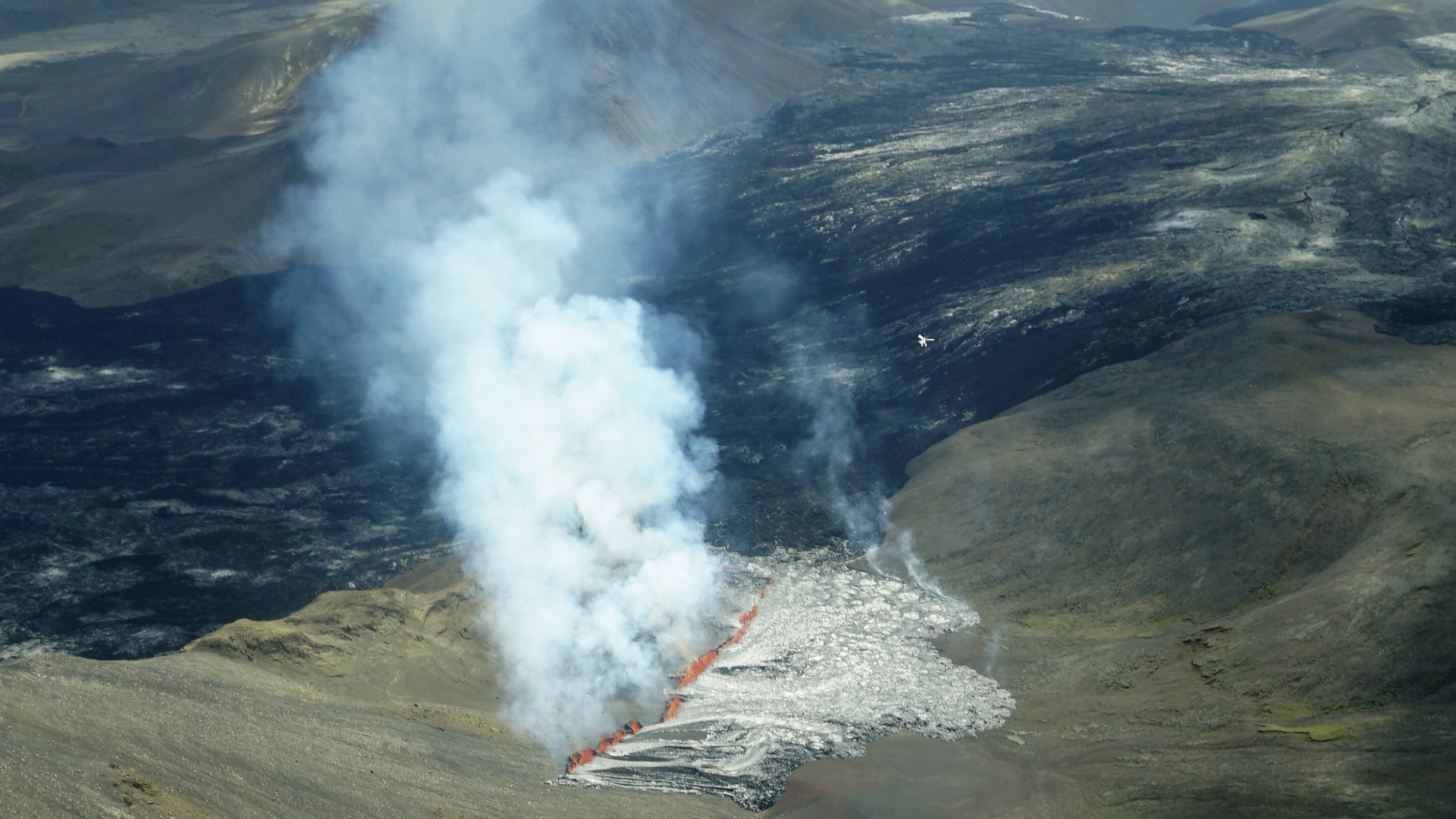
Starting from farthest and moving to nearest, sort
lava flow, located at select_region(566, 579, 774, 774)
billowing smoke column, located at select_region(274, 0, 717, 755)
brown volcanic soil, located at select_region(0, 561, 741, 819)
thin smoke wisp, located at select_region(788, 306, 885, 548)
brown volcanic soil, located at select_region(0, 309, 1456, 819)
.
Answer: thin smoke wisp, located at select_region(788, 306, 885, 548)
billowing smoke column, located at select_region(274, 0, 717, 755)
lava flow, located at select_region(566, 579, 774, 774)
brown volcanic soil, located at select_region(0, 309, 1456, 819)
brown volcanic soil, located at select_region(0, 561, 741, 819)

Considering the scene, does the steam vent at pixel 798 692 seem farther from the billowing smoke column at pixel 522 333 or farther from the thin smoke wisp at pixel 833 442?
the thin smoke wisp at pixel 833 442

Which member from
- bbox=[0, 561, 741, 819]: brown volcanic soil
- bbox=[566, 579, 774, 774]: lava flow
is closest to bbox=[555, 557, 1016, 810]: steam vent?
bbox=[566, 579, 774, 774]: lava flow

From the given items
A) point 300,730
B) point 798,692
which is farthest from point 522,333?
point 300,730

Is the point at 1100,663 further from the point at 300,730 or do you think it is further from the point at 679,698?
the point at 300,730

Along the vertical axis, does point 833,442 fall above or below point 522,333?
below

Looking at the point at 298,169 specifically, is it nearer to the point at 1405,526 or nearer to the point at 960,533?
the point at 960,533

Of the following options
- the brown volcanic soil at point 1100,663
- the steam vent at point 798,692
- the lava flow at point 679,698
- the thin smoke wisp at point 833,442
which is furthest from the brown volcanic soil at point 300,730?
the thin smoke wisp at point 833,442

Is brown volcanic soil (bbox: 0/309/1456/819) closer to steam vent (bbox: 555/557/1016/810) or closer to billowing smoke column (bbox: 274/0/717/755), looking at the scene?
steam vent (bbox: 555/557/1016/810)

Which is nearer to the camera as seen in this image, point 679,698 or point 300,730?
point 300,730
